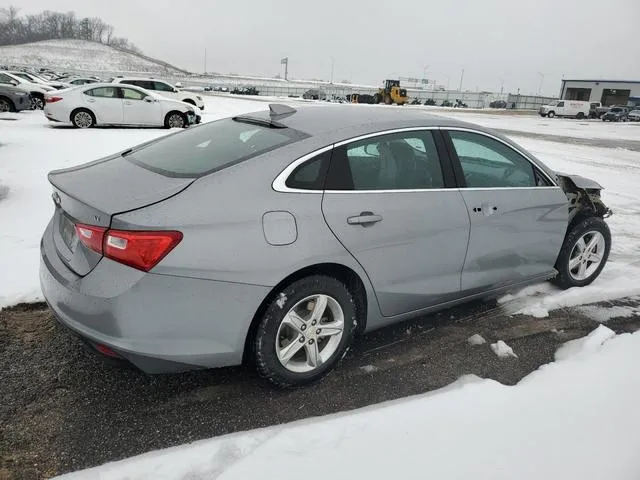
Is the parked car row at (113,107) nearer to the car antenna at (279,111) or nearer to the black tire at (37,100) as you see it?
the black tire at (37,100)

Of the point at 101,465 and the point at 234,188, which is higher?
the point at 234,188

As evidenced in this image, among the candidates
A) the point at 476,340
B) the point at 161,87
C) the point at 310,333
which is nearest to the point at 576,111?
the point at 161,87

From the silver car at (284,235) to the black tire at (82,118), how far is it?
12.8 meters

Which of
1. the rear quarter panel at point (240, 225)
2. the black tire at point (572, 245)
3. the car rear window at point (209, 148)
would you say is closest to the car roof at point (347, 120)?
the car rear window at point (209, 148)

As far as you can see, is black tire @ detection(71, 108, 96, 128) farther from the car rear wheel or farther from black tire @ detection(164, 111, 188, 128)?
the car rear wheel

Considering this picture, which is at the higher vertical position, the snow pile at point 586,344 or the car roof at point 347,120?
the car roof at point 347,120

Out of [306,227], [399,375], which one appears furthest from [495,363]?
[306,227]

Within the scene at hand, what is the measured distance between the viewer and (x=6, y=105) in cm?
1791

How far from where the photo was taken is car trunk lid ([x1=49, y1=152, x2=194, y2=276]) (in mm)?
2377

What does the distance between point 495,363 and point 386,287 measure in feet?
3.05

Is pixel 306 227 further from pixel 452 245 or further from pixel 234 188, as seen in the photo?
pixel 452 245

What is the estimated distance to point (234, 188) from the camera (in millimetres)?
2529

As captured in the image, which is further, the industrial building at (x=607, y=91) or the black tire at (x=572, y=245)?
the industrial building at (x=607, y=91)

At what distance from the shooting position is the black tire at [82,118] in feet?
47.4
